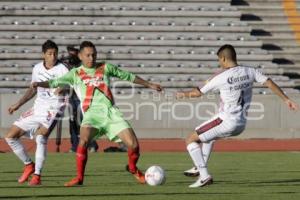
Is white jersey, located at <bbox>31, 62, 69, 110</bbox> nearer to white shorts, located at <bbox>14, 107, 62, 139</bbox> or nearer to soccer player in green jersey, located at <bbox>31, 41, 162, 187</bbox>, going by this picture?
white shorts, located at <bbox>14, 107, 62, 139</bbox>

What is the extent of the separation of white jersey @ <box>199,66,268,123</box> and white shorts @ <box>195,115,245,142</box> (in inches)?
2.7

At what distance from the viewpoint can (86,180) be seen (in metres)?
14.1

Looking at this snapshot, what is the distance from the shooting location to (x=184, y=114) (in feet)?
86.9

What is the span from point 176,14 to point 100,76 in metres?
17.3

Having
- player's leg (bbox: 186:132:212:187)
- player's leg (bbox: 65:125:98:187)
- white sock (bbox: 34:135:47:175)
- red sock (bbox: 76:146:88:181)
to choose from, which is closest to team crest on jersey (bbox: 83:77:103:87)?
player's leg (bbox: 65:125:98:187)

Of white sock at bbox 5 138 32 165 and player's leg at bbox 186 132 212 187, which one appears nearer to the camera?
player's leg at bbox 186 132 212 187

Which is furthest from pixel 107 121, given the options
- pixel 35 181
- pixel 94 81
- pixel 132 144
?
pixel 35 181

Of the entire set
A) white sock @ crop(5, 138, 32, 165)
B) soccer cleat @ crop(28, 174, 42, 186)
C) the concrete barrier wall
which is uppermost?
white sock @ crop(5, 138, 32, 165)

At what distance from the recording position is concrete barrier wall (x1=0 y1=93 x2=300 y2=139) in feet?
85.4

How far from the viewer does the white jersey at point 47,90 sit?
1412cm

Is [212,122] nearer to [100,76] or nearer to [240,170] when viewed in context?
[100,76]

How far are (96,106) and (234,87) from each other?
189 centimetres

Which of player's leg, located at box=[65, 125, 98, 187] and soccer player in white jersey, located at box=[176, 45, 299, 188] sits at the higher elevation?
soccer player in white jersey, located at box=[176, 45, 299, 188]

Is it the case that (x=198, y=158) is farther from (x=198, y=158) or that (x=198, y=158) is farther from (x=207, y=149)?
(x=207, y=149)
